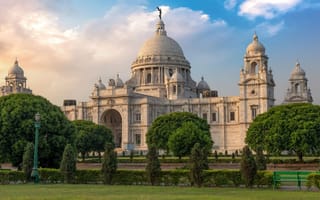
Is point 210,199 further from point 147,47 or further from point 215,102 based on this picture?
point 147,47

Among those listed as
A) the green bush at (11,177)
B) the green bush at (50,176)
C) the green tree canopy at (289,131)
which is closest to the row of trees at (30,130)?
the green bush at (11,177)

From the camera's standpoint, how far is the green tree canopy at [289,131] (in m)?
62.4

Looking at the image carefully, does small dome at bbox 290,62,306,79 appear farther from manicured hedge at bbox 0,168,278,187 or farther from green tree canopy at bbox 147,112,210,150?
manicured hedge at bbox 0,168,278,187

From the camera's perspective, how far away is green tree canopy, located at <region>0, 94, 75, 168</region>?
161ft

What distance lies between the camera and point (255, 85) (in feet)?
340

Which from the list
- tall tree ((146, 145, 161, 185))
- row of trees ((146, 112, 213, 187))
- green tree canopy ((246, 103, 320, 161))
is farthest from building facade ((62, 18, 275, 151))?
tall tree ((146, 145, 161, 185))

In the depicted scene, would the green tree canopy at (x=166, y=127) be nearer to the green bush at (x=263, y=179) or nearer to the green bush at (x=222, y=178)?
the green bush at (x=222, y=178)

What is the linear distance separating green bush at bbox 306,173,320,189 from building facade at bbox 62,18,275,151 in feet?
234

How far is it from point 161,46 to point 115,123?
79.5 ft

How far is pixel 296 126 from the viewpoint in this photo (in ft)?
212

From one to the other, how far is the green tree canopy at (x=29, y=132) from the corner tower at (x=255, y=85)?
2184 inches

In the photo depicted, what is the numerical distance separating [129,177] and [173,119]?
154ft

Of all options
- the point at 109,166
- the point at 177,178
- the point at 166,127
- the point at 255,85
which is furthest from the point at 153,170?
the point at 255,85

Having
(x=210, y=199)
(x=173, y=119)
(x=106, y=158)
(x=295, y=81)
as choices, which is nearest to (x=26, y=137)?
(x=106, y=158)
